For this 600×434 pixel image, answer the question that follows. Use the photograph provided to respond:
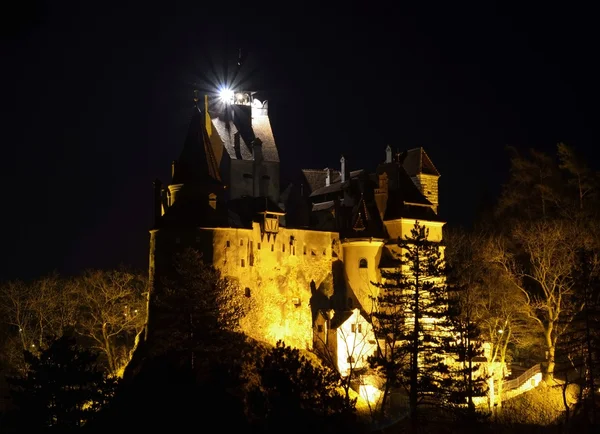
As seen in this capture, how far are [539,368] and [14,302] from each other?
3617 centimetres

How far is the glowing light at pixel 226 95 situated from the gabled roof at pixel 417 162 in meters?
14.1

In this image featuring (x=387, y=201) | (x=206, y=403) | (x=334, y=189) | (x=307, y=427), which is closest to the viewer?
(x=307, y=427)

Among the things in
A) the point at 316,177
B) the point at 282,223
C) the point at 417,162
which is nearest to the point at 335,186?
the point at 316,177

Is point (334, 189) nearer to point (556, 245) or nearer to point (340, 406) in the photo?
point (556, 245)

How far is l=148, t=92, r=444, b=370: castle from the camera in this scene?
56.3 metres

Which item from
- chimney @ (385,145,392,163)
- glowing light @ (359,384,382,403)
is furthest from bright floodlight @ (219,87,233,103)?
glowing light @ (359,384,382,403)

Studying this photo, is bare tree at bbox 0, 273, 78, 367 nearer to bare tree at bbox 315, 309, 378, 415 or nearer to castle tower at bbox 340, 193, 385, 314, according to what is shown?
bare tree at bbox 315, 309, 378, 415

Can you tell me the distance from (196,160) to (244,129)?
1095 centimetres

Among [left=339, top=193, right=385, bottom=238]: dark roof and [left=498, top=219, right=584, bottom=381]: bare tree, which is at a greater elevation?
[left=339, top=193, right=385, bottom=238]: dark roof

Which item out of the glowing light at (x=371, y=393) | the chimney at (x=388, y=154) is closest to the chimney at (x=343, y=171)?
the chimney at (x=388, y=154)

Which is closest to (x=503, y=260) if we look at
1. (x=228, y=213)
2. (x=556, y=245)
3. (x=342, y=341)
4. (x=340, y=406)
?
(x=556, y=245)

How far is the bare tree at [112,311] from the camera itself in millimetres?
63812

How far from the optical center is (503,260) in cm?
5831

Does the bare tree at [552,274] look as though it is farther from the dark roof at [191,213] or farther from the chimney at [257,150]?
the chimney at [257,150]
